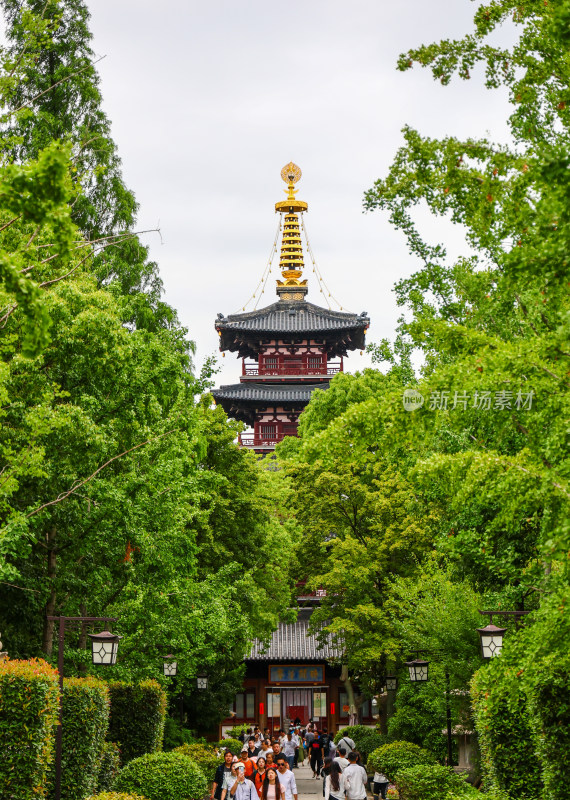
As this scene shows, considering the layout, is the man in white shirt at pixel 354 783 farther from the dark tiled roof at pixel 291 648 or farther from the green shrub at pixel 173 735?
the dark tiled roof at pixel 291 648

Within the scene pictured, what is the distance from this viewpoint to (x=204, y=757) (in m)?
23.5

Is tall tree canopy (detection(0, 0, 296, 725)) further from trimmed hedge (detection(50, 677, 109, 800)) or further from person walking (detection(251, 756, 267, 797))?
person walking (detection(251, 756, 267, 797))

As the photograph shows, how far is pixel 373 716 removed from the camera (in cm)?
4506

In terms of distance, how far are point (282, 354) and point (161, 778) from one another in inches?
1785

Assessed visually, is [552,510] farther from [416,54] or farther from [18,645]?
[18,645]

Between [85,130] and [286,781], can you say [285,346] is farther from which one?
[286,781]

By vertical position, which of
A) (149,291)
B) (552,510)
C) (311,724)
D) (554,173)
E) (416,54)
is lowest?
(311,724)

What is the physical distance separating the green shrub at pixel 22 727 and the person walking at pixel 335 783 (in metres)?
4.55

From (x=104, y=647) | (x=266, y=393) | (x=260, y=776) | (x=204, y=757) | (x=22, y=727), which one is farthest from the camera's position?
(x=266, y=393)

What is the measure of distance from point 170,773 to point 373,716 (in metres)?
29.7

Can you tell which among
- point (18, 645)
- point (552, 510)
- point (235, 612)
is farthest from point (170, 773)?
point (552, 510)
